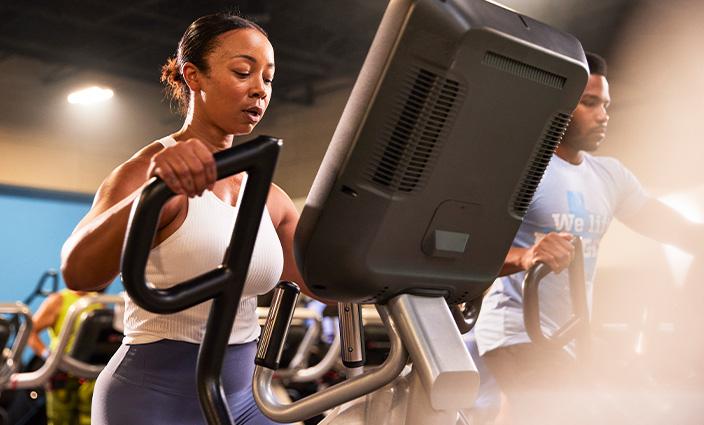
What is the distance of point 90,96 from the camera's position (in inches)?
253

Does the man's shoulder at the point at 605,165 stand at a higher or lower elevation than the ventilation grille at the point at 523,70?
lower

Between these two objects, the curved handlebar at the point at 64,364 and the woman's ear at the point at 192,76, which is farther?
the curved handlebar at the point at 64,364

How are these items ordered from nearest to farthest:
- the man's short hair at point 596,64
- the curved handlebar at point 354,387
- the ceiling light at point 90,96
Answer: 1. the curved handlebar at point 354,387
2. the man's short hair at point 596,64
3. the ceiling light at point 90,96

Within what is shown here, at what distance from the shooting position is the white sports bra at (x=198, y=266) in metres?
1.22

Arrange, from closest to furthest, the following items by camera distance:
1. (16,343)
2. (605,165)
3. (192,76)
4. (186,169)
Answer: (186,169) < (192,76) < (605,165) < (16,343)

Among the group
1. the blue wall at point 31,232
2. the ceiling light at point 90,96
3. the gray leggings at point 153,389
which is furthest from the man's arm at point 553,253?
the blue wall at point 31,232

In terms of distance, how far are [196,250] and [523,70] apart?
568 millimetres

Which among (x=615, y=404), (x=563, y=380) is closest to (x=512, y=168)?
(x=615, y=404)

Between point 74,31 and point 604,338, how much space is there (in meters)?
3.94

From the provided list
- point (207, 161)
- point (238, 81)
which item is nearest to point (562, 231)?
point (238, 81)

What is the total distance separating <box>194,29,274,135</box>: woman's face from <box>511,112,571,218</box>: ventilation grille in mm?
473

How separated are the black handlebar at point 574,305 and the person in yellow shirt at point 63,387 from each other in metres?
2.98

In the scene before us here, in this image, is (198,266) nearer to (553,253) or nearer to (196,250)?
(196,250)

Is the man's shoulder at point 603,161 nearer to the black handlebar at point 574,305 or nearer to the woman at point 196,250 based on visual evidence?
the black handlebar at point 574,305
